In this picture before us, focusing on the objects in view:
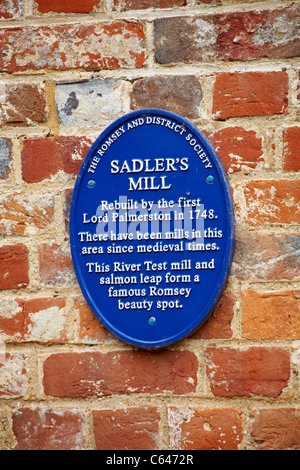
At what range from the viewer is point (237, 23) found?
141 cm

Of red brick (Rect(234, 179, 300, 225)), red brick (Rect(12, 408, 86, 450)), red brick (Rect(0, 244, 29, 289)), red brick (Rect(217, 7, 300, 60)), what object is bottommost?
red brick (Rect(12, 408, 86, 450))

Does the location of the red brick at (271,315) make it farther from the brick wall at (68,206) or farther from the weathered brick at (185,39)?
the weathered brick at (185,39)

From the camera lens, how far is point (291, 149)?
1.39m

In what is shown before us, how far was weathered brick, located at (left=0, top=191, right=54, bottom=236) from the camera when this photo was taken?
1.50m

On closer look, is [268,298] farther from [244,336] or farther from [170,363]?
[170,363]

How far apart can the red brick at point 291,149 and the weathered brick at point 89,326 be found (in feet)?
2.16

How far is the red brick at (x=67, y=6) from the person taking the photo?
1.49 meters

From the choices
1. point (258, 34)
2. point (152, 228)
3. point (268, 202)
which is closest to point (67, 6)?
point (258, 34)

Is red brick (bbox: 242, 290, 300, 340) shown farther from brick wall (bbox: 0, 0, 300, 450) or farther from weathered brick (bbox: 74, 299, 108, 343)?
weathered brick (bbox: 74, 299, 108, 343)

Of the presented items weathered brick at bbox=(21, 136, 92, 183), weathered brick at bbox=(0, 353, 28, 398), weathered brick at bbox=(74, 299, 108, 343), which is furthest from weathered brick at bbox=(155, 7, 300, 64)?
weathered brick at bbox=(0, 353, 28, 398)

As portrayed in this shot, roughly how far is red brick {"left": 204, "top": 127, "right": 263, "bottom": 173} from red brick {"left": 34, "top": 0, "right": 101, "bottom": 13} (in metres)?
0.50

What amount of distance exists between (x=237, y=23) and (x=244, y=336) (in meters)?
0.84

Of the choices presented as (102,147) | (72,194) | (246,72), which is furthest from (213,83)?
(72,194)

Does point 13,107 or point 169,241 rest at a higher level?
point 13,107
